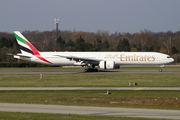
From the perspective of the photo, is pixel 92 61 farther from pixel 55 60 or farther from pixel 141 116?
pixel 141 116

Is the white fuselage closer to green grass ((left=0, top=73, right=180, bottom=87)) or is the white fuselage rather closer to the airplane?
the airplane

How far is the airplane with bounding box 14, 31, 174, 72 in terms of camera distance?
52594mm

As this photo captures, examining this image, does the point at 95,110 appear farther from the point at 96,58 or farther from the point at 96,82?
the point at 96,58

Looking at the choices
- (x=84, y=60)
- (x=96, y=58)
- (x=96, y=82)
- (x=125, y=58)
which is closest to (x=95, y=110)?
(x=96, y=82)

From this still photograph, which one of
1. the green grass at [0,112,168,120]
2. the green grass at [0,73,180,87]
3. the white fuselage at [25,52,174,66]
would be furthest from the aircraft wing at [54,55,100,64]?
the green grass at [0,112,168,120]

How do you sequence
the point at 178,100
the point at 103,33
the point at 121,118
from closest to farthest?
the point at 121,118 < the point at 178,100 < the point at 103,33

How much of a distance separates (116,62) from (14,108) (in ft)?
124

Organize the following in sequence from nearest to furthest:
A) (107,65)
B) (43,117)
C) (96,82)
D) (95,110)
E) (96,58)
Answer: (43,117), (95,110), (96,82), (107,65), (96,58)

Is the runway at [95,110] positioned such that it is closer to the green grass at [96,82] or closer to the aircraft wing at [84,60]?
the green grass at [96,82]

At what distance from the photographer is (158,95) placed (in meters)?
24.2

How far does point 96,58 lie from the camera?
5409cm

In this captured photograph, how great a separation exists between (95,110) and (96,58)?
3771 cm

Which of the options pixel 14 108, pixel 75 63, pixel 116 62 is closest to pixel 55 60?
pixel 75 63

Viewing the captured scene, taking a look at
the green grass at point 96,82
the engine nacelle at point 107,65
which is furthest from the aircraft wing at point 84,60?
the green grass at point 96,82
